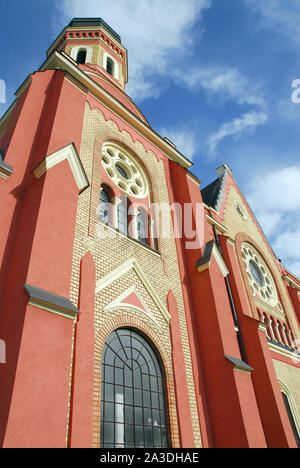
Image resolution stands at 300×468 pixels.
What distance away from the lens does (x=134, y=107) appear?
14.7 metres

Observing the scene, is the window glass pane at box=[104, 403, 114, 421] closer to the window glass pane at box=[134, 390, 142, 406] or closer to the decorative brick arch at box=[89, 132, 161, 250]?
the window glass pane at box=[134, 390, 142, 406]

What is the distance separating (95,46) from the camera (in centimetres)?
1600

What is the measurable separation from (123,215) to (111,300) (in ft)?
10.1

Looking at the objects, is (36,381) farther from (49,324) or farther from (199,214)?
(199,214)

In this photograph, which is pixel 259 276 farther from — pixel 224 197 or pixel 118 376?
pixel 118 376

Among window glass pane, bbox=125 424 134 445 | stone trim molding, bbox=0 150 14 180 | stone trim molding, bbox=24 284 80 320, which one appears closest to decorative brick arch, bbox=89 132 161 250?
stone trim molding, bbox=0 150 14 180

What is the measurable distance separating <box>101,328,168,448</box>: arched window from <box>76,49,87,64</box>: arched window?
13093 millimetres

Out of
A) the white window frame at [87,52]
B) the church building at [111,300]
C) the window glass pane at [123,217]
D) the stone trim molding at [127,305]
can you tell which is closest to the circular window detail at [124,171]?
the church building at [111,300]

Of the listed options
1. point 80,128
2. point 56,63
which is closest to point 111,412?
point 80,128

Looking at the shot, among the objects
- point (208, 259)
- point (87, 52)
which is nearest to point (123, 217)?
point (208, 259)

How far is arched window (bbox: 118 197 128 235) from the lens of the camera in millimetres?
9234

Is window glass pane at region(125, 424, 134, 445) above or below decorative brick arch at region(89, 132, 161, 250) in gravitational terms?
below

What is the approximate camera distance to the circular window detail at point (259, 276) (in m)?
15.8

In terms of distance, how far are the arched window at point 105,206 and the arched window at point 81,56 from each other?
920 cm
